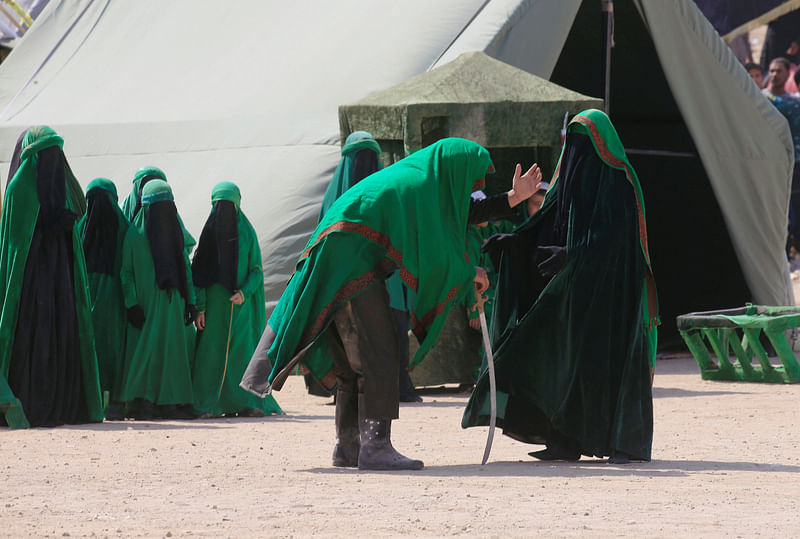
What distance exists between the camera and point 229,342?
8891mm

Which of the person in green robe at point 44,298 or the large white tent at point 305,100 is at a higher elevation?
the large white tent at point 305,100

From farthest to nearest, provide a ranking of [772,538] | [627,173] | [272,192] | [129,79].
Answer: [129,79], [272,192], [627,173], [772,538]

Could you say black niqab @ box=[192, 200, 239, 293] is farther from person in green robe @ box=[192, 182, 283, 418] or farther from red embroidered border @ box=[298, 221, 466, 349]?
red embroidered border @ box=[298, 221, 466, 349]

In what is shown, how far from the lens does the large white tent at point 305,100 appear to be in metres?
11.6

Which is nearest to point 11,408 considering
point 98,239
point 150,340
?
point 150,340

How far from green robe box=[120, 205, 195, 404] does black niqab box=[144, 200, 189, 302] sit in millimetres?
46

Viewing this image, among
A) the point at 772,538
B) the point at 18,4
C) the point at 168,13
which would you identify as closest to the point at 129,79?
the point at 168,13

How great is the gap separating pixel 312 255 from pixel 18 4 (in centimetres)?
1696

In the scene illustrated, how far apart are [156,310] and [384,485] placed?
3497 mm

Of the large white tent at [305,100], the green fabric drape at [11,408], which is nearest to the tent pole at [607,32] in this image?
the large white tent at [305,100]

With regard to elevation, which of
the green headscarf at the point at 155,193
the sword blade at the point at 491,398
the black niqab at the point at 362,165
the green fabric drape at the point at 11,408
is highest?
the black niqab at the point at 362,165

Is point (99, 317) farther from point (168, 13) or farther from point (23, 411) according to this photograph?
point (168, 13)

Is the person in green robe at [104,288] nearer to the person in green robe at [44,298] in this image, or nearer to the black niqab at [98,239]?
the black niqab at [98,239]

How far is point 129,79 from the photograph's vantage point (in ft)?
46.3
